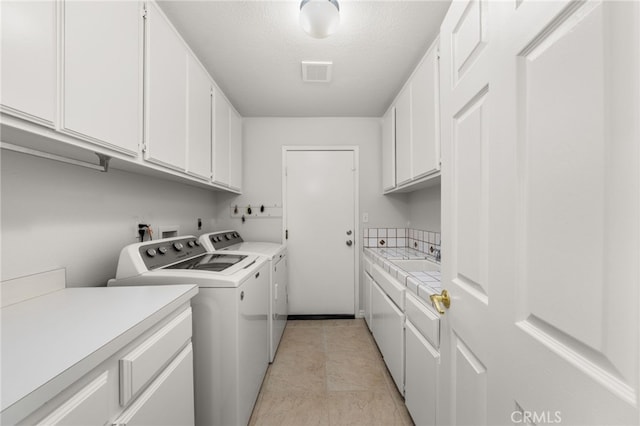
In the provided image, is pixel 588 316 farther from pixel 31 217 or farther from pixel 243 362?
pixel 31 217

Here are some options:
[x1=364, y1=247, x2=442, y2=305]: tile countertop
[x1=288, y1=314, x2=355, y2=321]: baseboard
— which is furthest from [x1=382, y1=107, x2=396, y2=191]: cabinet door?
[x1=288, y1=314, x2=355, y2=321]: baseboard

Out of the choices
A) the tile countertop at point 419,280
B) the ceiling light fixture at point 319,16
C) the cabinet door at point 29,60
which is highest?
the ceiling light fixture at point 319,16

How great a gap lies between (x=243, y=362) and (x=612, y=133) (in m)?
1.58

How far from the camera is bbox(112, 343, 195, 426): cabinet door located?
0.75 meters

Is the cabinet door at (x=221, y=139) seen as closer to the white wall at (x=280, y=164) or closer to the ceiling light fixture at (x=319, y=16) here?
the white wall at (x=280, y=164)

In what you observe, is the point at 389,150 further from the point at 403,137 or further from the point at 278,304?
the point at 278,304

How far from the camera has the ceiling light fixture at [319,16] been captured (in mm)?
1256

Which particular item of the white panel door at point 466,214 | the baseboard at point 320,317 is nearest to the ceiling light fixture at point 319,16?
the white panel door at point 466,214

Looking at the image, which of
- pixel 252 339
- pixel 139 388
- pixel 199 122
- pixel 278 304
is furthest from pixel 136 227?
pixel 278 304

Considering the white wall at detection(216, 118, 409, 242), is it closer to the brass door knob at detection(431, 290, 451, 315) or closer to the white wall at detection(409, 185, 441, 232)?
the white wall at detection(409, 185, 441, 232)

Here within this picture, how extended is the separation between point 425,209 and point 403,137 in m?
0.78

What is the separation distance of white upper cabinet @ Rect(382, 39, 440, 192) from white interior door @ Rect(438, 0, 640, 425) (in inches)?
31.6

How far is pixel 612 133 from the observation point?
34 centimetres

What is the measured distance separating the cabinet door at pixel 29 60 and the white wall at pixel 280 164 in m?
2.11
